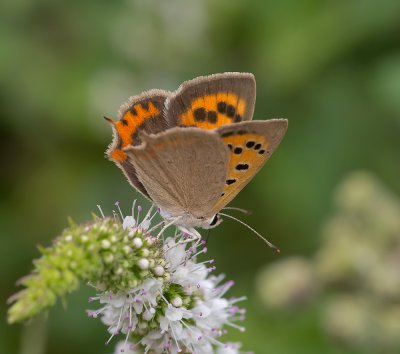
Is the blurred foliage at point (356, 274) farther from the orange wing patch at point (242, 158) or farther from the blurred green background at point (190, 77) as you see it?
the orange wing patch at point (242, 158)

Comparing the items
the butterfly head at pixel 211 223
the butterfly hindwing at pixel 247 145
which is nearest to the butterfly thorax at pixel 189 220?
the butterfly head at pixel 211 223

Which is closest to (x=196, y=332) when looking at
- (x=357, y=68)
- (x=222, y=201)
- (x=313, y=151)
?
(x=222, y=201)

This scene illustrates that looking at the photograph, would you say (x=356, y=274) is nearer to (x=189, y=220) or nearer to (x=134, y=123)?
(x=189, y=220)

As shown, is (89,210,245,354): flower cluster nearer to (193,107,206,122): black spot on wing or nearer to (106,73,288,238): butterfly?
(106,73,288,238): butterfly

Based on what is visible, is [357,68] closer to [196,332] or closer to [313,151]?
[313,151]

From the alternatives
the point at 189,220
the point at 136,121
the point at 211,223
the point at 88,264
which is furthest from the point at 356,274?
the point at 88,264

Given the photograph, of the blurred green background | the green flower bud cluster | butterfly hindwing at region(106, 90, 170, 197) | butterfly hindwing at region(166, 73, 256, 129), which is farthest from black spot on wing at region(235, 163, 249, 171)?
the blurred green background
